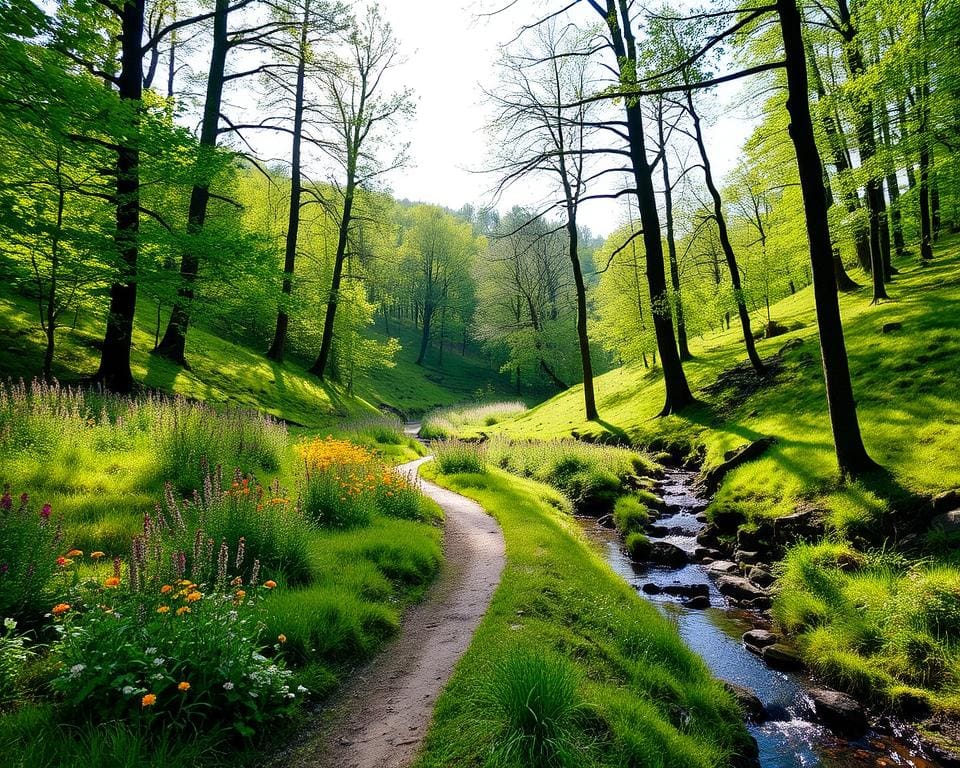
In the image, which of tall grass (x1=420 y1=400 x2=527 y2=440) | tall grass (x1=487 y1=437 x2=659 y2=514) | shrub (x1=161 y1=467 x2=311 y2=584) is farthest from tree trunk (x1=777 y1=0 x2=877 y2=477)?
tall grass (x1=420 y1=400 x2=527 y2=440)

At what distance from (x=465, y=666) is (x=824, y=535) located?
721cm

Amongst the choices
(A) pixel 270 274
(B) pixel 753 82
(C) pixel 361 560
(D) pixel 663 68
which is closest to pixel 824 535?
(C) pixel 361 560

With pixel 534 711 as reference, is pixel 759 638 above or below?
below

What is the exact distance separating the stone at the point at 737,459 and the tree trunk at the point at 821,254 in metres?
2.96

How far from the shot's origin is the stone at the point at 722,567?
9.05 meters

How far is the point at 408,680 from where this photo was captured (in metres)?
4.62

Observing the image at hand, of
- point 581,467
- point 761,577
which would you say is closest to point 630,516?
point 761,577

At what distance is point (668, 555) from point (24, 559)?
985 centimetres

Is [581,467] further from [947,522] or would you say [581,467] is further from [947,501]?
[947,522]

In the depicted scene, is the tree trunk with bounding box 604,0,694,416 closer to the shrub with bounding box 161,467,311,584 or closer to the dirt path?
the dirt path

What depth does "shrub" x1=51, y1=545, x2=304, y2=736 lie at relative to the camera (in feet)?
10.6

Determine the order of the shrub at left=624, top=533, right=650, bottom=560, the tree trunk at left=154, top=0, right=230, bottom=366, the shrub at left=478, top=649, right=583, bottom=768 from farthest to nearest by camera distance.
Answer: the tree trunk at left=154, top=0, right=230, bottom=366 < the shrub at left=624, top=533, right=650, bottom=560 < the shrub at left=478, top=649, right=583, bottom=768

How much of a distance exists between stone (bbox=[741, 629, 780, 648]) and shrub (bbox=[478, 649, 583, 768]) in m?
4.19

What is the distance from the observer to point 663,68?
945 cm
